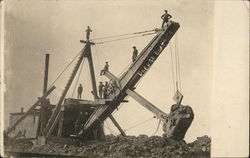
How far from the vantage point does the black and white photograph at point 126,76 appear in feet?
23.3

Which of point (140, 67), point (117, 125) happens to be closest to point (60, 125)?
point (117, 125)

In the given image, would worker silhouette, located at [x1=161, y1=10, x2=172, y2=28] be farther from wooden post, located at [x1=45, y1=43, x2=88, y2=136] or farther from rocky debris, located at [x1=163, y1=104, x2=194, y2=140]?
wooden post, located at [x1=45, y1=43, x2=88, y2=136]

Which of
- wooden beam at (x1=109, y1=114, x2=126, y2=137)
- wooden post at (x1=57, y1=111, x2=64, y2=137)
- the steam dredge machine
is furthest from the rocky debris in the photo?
wooden post at (x1=57, y1=111, x2=64, y2=137)

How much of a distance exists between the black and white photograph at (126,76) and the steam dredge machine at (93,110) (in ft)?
0.10

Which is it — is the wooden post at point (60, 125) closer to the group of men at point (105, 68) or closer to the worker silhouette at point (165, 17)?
the group of men at point (105, 68)

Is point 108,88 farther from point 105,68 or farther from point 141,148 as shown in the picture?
point 141,148

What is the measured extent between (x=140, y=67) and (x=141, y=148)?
6.97ft

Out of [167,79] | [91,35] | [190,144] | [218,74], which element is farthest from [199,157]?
[91,35]

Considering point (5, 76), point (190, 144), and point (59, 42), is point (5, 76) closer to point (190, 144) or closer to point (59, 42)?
point (59, 42)

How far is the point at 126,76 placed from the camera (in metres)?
10.3

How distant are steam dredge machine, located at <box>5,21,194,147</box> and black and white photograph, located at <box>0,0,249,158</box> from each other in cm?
3

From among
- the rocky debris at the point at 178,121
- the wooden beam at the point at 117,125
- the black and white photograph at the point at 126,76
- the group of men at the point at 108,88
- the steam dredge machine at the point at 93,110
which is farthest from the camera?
the wooden beam at the point at 117,125

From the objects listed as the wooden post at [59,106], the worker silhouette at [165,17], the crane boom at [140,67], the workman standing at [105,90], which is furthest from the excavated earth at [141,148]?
the worker silhouette at [165,17]

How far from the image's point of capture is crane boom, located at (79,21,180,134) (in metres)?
9.64
